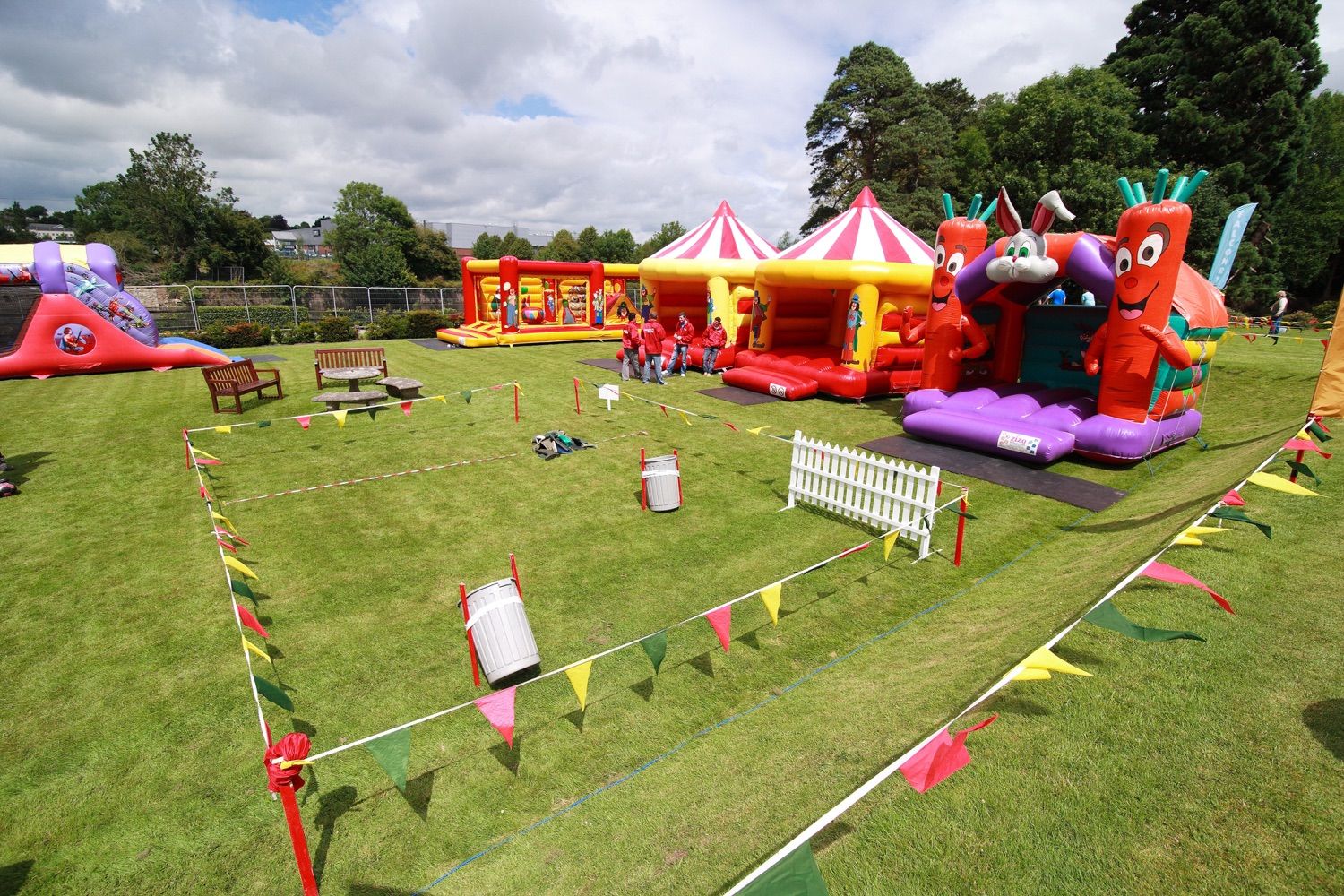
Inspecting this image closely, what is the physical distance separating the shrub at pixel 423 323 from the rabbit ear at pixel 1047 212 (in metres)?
23.3

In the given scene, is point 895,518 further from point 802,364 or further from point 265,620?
point 802,364

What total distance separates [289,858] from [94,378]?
734 inches

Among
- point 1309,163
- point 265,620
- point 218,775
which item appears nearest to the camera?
point 218,775

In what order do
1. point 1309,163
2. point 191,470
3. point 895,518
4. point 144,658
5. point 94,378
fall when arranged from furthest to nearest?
point 1309,163, point 94,378, point 191,470, point 895,518, point 144,658

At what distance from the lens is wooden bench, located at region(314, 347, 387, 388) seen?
48.8ft

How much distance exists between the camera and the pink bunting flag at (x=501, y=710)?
337 cm

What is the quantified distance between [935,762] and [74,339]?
2165 centimetres

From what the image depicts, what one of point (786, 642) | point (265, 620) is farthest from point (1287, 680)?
point (265, 620)

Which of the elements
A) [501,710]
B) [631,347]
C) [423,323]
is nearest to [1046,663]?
[501,710]

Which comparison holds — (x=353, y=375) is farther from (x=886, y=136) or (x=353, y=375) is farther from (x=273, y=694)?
(x=886, y=136)

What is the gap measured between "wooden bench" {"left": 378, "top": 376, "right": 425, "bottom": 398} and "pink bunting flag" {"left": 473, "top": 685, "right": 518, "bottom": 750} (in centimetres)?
1132

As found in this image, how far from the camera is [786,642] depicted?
5.18 metres

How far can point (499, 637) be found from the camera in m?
4.58

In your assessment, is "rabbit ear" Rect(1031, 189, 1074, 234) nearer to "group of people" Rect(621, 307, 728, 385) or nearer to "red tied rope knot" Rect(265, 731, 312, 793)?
"group of people" Rect(621, 307, 728, 385)
